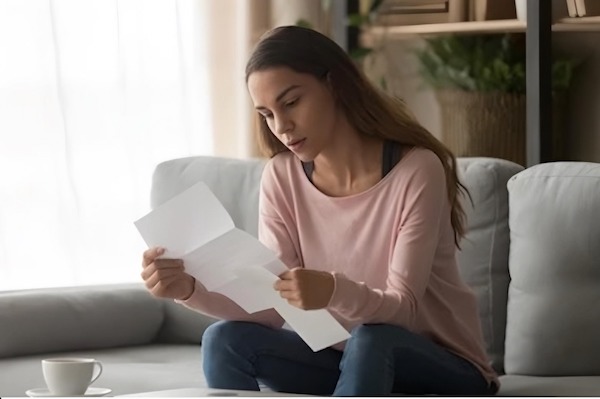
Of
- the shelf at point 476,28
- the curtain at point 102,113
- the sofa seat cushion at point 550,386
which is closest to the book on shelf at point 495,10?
the shelf at point 476,28

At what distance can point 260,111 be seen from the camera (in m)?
2.04

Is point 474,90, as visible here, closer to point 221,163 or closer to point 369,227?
point 221,163

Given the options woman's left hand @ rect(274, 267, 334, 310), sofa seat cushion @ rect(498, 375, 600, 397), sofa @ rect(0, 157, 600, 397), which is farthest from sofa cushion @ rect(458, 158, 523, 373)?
woman's left hand @ rect(274, 267, 334, 310)

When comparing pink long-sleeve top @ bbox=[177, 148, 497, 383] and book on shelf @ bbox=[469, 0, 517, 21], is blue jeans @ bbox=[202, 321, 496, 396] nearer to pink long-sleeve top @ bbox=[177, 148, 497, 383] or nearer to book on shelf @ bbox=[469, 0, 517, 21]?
pink long-sleeve top @ bbox=[177, 148, 497, 383]

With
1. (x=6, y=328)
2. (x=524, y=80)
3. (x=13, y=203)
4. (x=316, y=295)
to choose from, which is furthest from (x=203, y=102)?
(x=316, y=295)

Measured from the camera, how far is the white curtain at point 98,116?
3230 mm

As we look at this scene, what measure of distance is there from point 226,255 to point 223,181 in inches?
34.7

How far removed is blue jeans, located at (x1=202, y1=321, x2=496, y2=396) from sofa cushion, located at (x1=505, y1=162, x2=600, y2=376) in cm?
19

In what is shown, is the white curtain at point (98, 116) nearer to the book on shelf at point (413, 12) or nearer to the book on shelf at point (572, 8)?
the book on shelf at point (413, 12)

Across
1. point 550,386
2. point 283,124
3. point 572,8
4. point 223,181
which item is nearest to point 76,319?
point 223,181

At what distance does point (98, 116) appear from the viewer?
11.0 feet

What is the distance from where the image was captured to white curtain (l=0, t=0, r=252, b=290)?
323 centimetres

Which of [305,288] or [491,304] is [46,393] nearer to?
[305,288]

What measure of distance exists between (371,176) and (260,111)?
0.23 meters
